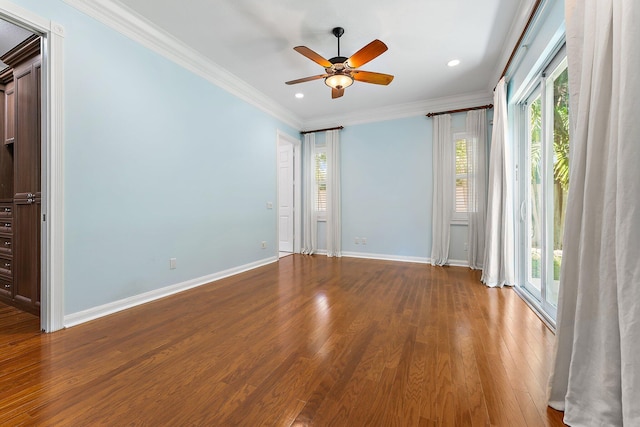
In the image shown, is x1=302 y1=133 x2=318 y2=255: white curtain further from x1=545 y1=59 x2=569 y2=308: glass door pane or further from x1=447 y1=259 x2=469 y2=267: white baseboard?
x1=545 y1=59 x2=569 y2=308: glass door pane

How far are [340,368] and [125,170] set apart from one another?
2758mm

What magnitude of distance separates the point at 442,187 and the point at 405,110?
1.63 m

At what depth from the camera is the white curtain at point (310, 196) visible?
5852mm

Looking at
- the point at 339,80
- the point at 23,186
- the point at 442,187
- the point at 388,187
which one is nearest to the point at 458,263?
the point at 442,187

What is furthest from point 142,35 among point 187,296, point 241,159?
point 187,296

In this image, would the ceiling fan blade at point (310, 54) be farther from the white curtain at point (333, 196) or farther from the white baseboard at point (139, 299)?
the white baseboard at point (139, 299)

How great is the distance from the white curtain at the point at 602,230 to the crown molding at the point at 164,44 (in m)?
3.60

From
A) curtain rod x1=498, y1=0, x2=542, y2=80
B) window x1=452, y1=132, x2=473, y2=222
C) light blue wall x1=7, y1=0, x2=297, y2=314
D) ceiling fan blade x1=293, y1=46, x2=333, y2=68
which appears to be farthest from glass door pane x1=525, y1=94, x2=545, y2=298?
light blue wall x1=7, y1=0, x2=297, y2=314

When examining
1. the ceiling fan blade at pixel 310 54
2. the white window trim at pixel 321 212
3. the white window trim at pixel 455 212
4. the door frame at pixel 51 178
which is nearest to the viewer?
the door frame at pixel 51 178

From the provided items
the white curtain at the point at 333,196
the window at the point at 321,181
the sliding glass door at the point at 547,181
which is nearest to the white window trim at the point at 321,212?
the window at the point at 321,181

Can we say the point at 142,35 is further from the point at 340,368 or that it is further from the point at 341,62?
the point at 340,368

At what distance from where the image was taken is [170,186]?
315 centimetres

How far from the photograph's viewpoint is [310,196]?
5883 mm

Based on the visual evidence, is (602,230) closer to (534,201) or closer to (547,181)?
(547,181)
